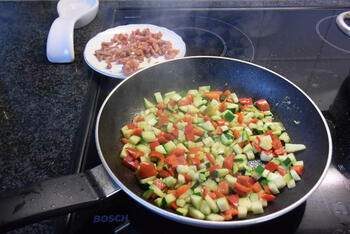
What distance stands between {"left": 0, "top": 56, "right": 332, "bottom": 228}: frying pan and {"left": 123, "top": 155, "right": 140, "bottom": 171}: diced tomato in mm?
23

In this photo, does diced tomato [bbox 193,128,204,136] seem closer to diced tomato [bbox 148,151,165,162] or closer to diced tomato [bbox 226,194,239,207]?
diced tomato [bbox 148,151,165,162]

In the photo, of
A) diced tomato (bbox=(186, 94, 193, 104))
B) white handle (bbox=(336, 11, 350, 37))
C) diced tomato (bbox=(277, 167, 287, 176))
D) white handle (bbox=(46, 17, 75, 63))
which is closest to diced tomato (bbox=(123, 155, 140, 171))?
diced tomato (bbox=(186, 94, 193, 104))

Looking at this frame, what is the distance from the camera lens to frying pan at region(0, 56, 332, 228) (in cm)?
74

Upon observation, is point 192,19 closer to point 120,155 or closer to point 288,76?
point 288,76

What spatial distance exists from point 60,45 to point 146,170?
926mm

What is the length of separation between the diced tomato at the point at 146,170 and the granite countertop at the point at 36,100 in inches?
11.1

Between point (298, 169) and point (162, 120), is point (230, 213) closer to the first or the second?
point (298, 169)

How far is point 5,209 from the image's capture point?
2.26ft

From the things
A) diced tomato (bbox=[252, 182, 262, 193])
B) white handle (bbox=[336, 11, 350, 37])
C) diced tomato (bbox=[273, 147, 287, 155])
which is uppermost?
white handle (bbox=[336, 11, 350, 37])

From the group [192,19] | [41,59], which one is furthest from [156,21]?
[41,59]

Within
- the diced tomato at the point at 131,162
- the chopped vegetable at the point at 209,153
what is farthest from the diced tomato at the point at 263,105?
the diced tomato at the point at 131,162

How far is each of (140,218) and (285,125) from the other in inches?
30.2

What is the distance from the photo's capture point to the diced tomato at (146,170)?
99 centimetres

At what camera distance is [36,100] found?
1345 millimetres
